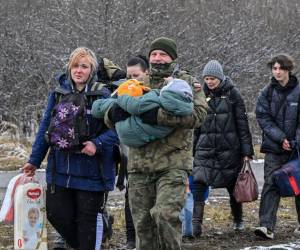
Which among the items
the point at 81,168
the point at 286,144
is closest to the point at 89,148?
the point at 81,168

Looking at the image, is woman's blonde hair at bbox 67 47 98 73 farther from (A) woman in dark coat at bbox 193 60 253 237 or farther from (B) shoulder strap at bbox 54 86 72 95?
(A) woman in dark coat at bbox 193 60 253 237

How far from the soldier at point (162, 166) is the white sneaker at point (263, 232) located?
219 centimetres

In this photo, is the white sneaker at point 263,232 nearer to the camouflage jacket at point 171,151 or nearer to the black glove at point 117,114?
the camouflage jacket at point 171,151

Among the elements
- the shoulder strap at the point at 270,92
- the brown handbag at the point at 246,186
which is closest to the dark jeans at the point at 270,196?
the brown handbag at the point at 246,186

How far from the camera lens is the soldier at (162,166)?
470cm

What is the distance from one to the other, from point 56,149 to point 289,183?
8.99 feet

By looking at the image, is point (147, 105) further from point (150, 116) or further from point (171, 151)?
point (171, 151)

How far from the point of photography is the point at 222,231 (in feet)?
24.6

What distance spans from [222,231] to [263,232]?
2.35ft

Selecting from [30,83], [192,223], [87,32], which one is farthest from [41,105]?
[192,223]

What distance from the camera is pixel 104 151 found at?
5234 millimetres

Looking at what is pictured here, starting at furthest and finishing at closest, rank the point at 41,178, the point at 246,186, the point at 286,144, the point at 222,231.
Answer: the point at 41,178
the point at 222,231
the point at 246,186
the point at 286,144

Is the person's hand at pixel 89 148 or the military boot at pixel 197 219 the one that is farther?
the military boot at pixel 197 219

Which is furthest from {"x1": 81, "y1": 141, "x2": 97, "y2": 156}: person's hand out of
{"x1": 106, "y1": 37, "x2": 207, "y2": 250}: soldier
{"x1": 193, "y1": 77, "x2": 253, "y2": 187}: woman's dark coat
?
{"x1": 193, "y1": 77, "x2": 253, "y2": 187}: woman's dark coat
